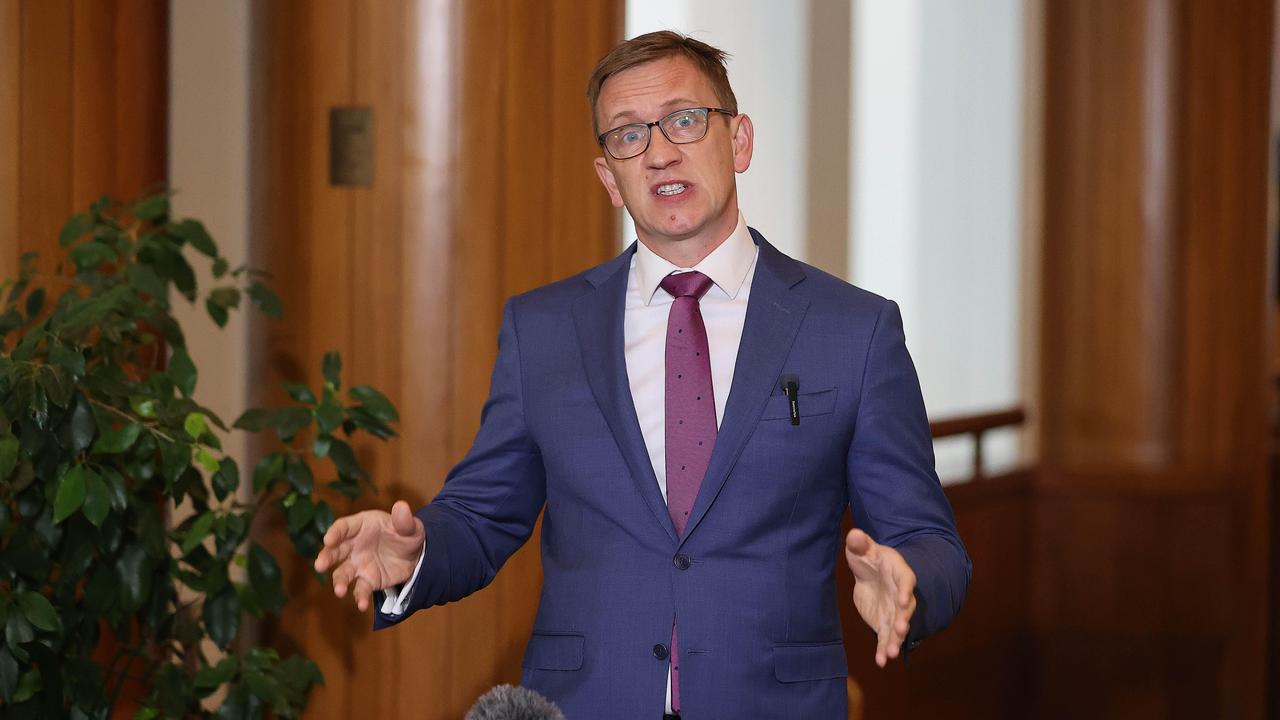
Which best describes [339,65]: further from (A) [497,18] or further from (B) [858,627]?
(B) [858,627]

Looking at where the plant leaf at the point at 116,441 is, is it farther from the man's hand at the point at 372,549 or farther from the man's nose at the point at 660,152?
the man's nose at the point at 660,152

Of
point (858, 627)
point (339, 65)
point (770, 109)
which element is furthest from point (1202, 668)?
point (339, 65)

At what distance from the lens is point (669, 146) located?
184cm

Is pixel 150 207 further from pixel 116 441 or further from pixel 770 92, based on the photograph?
pixel 770 92

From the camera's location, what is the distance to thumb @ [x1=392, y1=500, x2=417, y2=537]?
161cm

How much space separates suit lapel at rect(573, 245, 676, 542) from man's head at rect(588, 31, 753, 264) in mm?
85

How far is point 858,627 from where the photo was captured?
3812 millimetres

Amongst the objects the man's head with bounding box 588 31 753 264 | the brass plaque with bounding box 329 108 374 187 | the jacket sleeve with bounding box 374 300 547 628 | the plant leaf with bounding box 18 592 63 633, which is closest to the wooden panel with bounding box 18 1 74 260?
the brass plaque with bounding box 329 108 374 187

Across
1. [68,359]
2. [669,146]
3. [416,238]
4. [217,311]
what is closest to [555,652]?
[669,146]

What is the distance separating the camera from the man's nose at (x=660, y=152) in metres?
1.83

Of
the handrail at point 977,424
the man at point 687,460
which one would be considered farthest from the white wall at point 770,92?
the man at point 687,460

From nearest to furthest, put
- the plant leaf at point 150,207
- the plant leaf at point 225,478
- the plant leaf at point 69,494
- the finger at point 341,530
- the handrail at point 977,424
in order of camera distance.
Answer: the finger at point 341,530
the plant leaf at point 69,494
the plant leaf at point 225,478
the plant leaf at point 150,207
the handrail at point 977,424

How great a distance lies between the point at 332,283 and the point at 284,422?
586mm

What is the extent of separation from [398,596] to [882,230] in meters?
3.15
